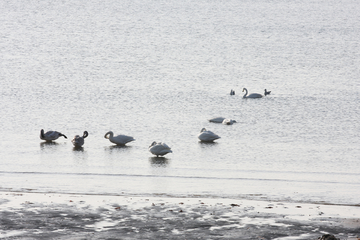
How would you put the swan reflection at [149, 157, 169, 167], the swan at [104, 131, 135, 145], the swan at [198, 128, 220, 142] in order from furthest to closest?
1. the swan at [198, 128, 220, 142]
2. the swan at [104, 131, 135, 145]
3. the swan reflection at [149, 157, 169, 167]

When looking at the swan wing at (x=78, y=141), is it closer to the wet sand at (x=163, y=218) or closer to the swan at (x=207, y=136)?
the swan at (x=207, y=136)

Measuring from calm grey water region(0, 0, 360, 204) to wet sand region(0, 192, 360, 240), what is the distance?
1.06 m

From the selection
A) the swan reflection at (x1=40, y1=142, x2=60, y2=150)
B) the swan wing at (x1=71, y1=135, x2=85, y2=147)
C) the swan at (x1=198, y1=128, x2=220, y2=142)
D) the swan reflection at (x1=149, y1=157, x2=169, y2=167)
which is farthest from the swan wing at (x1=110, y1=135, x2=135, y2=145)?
the swan at (x1=198, y1=128, x2=220, y2=142)

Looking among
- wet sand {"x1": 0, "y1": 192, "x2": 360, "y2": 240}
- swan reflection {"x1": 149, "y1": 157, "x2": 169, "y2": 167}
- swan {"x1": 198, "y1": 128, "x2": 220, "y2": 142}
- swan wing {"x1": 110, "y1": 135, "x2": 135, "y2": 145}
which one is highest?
swan {"x1": 198, "y1": 128, "x2": 220, "y2": 142}

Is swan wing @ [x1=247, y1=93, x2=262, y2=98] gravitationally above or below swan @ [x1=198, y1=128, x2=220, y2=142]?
above

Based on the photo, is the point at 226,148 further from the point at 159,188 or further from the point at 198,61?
the point at 198,61

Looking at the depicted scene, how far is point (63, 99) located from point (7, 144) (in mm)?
12563

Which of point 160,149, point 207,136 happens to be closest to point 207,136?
point 207,136

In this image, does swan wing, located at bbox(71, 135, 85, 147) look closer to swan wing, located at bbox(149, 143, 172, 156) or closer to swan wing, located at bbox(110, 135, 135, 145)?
swan wing, located at bbox(110, 135, 135, 145)

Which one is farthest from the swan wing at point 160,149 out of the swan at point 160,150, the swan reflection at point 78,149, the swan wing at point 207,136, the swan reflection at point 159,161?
the swan wing at point 207,136

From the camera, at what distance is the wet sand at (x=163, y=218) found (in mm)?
8930

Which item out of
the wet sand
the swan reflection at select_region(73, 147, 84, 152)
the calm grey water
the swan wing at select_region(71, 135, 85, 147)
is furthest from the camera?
the swan wing at select_region(71, 135, 85, 147)

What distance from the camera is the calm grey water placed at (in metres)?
14.6

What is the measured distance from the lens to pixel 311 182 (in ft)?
47.3
